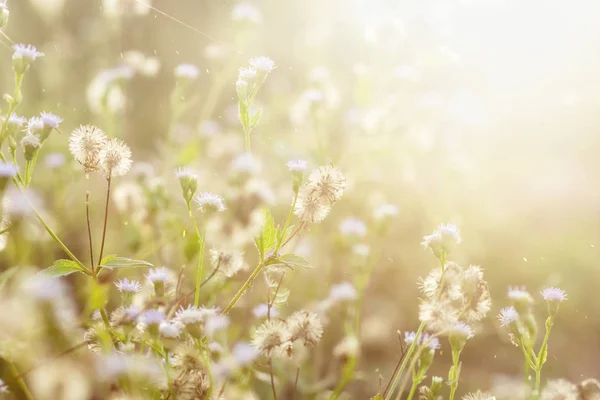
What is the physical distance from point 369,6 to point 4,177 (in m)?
1.50

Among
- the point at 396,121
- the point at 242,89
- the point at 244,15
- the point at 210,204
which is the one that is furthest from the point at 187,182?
the point at 396,121

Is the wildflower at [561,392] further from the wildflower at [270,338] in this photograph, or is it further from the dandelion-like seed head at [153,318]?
the dandelion-like seed head at [153,318]

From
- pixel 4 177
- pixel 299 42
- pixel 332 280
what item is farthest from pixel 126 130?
pixel 4 177

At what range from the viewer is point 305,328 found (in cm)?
74

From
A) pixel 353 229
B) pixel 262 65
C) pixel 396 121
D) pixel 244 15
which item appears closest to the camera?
pixel 262 65

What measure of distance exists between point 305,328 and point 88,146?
1.30ft

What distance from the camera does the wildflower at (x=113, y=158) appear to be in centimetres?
79

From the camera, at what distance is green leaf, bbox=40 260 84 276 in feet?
2.37

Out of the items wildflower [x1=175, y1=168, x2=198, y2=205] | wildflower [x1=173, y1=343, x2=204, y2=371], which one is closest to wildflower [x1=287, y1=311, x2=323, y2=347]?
wildflower [x1=173, y1=343, x2=204, y2=371]

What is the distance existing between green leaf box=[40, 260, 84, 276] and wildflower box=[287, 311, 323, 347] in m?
0.29

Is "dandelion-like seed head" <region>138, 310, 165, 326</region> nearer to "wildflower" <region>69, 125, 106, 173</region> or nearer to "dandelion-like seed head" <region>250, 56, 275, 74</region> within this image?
"wildflower" <region>69, 125, 106, 173</region>

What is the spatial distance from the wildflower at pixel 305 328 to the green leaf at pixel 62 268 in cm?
29

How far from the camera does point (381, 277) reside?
1.57 m

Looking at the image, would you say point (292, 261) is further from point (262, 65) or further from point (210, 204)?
point (262, 65)
